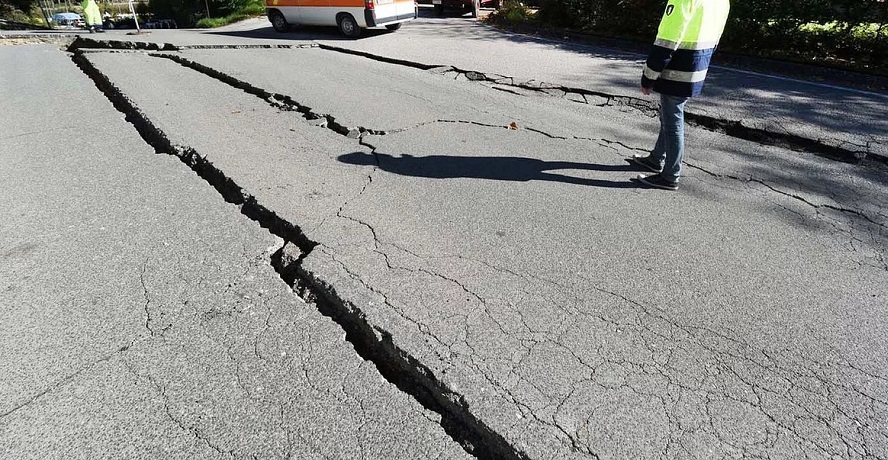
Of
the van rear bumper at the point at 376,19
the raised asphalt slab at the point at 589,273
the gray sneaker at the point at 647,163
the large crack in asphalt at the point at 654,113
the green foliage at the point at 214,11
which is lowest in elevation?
the raised asphalt slab at the point at 589,273

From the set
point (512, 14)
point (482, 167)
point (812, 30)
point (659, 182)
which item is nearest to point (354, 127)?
point (482, 167)

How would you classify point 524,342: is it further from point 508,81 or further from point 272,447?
point 508,81

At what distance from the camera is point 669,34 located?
12.7ft

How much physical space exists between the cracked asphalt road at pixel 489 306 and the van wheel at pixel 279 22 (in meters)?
12.6

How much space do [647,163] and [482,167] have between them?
1.63 metres

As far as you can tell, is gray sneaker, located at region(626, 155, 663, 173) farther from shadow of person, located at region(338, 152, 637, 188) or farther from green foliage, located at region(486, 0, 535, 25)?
green foliage, located at region(486, 0, 535, 25)

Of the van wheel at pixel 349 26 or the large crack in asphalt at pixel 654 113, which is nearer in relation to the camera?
the large crack in asphalt at pixel 654 113

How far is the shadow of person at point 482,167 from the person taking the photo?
4.49m

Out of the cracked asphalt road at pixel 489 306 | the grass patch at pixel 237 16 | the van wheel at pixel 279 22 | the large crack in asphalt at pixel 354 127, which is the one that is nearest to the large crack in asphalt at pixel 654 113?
the cracked asphalt road at pixel 489 306

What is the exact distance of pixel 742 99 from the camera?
7020 millimetres

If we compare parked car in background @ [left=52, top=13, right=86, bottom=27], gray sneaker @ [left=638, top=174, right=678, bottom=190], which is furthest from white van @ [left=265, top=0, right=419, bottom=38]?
parked car in background @ [left=52, top=13, right=86, bottom=27]

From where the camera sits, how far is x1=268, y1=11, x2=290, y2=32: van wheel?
636 inches

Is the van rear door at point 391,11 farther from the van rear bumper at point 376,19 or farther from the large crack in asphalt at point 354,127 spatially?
the large crack in asphalt at point 354,127

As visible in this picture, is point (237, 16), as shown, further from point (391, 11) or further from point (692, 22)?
point (692, 22)
